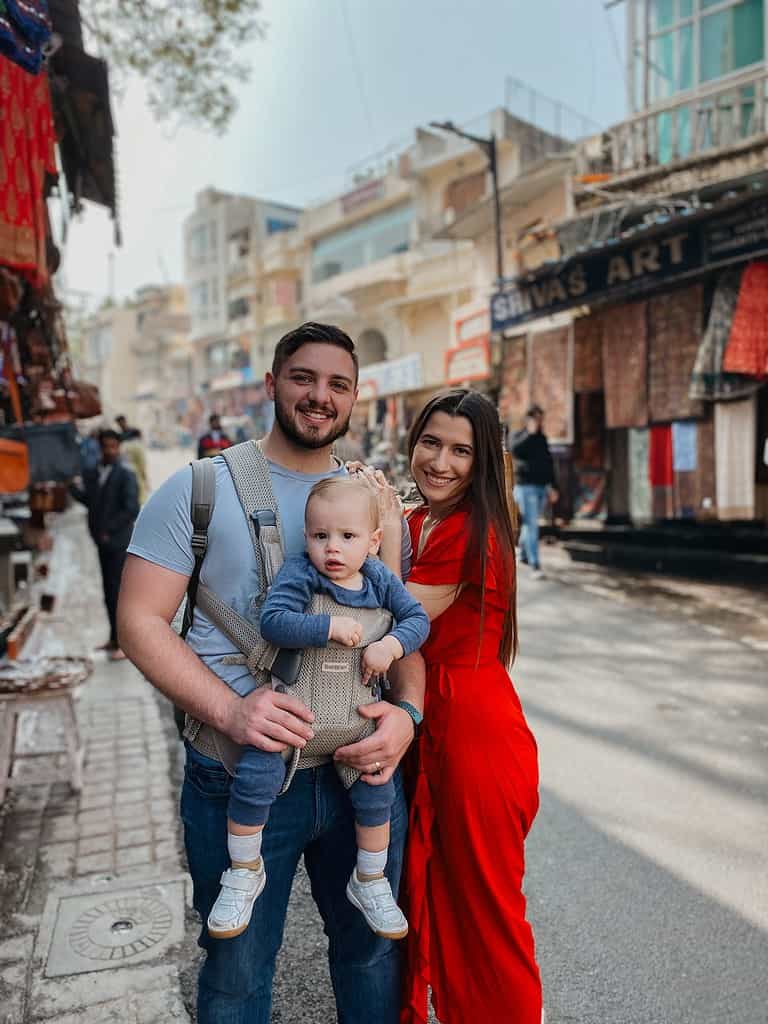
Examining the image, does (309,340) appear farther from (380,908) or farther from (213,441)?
(213,441)

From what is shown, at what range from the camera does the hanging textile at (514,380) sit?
37.2ft

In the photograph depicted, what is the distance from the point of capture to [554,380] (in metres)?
10.6

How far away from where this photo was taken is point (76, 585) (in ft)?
38.2

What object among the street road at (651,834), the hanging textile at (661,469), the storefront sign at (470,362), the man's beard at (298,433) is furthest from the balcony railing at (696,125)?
the man's beard at (298,433)

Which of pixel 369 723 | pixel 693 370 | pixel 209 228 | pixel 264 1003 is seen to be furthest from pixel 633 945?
pixel 209 228

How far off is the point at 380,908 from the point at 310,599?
2.54ft

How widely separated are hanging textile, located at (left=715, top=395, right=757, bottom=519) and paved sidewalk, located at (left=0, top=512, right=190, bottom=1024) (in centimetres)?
629

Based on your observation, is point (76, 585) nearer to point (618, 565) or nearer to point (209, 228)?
point (618, 565)

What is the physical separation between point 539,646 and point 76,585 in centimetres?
779

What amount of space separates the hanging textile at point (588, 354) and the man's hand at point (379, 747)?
8.99 meters

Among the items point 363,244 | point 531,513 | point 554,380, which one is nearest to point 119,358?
point 363,244

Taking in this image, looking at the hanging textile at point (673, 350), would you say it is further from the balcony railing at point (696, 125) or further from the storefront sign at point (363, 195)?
the storefront sign at point (363, 195)

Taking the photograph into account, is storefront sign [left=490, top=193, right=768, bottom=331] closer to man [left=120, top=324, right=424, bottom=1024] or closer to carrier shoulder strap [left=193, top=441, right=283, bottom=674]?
man [left=120, top=324, right=424, bottom=1024]

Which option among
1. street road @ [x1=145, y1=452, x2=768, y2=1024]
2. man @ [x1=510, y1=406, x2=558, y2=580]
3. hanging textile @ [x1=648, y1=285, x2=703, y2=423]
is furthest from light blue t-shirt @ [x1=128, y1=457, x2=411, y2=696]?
man @ [x1=510, y1=406, x2=558, y2=580]
